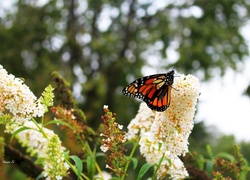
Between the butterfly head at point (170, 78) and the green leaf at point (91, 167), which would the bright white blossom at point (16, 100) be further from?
the butterfly head at point (170, 78)

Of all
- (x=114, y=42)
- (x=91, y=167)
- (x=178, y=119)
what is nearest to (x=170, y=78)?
(x=178, y=119)

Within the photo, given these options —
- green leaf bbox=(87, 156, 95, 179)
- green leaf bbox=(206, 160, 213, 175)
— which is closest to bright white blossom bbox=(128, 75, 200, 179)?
green leaf bbox=(87, 156, 95, 179)

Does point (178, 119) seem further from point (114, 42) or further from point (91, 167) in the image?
point (114, 42)

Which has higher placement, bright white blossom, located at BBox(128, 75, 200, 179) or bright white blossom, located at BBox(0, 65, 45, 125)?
bright white blossom, located at BBox(128, 75, 200, 179)

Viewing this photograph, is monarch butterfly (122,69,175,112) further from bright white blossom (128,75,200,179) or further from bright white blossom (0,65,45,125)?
bright white blossom (0,65,45,125)

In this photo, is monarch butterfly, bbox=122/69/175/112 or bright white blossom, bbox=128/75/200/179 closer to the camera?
bright white blossom, bbox=128/75/200/179

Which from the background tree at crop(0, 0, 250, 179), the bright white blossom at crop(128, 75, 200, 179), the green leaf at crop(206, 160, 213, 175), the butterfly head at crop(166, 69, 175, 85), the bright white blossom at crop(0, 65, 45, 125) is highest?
the background tree at crop(0, 0, 250, 179)

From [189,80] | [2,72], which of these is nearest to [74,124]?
[2,72]

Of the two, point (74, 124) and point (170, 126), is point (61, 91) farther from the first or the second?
point (170, 126)

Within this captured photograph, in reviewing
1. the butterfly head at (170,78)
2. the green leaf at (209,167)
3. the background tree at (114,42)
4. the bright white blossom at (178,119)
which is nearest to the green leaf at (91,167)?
the bright white blossom at (178,119)
